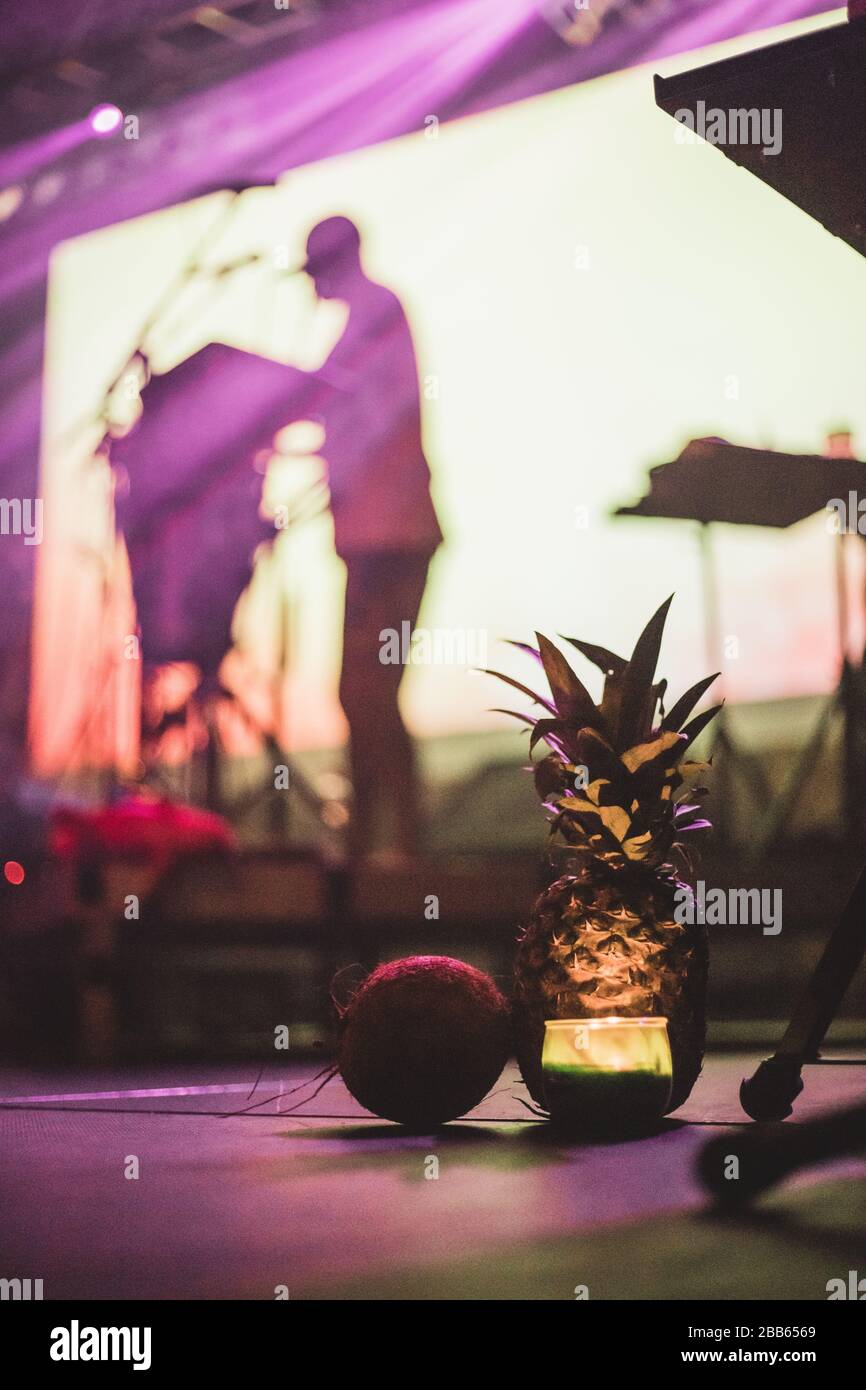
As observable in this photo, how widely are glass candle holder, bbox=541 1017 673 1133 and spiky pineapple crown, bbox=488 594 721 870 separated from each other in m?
0.21

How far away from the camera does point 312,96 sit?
5.31 meters

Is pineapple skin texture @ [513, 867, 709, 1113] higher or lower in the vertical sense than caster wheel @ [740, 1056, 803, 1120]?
higher

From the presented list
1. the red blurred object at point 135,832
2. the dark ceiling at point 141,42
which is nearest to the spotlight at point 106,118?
the dark ceiling at point 141,42

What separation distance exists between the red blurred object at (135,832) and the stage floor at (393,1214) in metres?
1.36

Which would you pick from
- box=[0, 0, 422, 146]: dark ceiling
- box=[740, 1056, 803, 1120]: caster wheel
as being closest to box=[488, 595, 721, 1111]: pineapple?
box=[740, 1056, 803, 1120]: caster wheel

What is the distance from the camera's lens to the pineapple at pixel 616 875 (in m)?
1.42

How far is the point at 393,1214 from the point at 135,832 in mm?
2144

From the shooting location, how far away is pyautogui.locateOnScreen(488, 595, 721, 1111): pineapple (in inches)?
55.9

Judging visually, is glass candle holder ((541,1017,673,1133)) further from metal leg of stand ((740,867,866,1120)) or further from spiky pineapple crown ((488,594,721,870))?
spiky pineapple crown ((488,594,721,870))

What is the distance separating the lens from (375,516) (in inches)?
148

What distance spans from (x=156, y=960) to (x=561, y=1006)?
4.10 feet

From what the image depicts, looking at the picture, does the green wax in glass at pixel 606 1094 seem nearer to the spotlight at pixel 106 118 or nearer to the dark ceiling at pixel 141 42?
the spotlight at pixel 106 118

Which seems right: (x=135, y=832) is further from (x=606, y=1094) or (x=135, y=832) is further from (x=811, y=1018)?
(x=811, y=1018)
